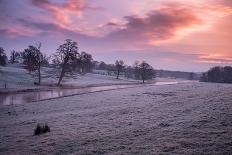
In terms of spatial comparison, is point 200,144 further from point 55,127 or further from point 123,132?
point 55,127

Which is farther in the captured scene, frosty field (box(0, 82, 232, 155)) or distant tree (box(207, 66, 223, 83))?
distant tree (box(207, 66, 223, 83))

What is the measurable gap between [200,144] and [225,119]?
3.88 meters

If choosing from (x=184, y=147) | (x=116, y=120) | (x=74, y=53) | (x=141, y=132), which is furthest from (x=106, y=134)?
(x=74, y=53)

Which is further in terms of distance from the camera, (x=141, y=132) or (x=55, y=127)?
(x=55, y=127)

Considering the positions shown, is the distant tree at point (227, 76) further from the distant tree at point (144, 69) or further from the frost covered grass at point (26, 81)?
the frost covered grass at point (26, 81)

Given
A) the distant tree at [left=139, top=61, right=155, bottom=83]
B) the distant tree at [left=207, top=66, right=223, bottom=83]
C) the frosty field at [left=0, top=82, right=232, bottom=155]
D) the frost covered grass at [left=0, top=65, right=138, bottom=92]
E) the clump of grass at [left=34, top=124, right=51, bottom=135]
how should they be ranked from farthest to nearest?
the distant tree at [left=207, top=66, right=223, bottom=83] → the distant tree at [left=139, top=61, right=155, bottom=83] → the frost covered grass at [left=0, top=65, right=138, bottom=92] → the clump of grass at [left=34, top=124, right=51, bottom=135] → the frosty field at [left=0, top=82, right=232, bottom=155]

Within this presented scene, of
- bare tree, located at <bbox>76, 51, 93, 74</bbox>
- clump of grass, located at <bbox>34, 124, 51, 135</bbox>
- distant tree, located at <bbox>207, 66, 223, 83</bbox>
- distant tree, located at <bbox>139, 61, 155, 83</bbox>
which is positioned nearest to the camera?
clump of grass, located at <bbox>34, 124, 51, 135</bbox>

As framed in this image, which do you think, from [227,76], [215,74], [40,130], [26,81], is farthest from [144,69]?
[40,130]

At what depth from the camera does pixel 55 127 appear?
58.3 feet

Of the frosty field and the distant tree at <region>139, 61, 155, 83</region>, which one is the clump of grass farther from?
the distant tree at <region>139, 61, 155, 83</region>

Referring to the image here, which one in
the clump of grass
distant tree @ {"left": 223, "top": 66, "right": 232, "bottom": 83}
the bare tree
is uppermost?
the bare tree

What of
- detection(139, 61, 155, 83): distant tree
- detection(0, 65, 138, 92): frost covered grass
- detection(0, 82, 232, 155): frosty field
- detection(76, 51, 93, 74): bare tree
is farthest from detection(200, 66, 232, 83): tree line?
A: detection(0, 82, 232, 155): frosty field

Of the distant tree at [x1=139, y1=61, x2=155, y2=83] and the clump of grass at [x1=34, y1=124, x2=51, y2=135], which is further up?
the distant tree at [x1=139, y1=61, x2=155, y2=83]

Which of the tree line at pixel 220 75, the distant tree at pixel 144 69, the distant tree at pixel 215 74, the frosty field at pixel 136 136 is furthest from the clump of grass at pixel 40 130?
the distant tree at pixel 215 74
